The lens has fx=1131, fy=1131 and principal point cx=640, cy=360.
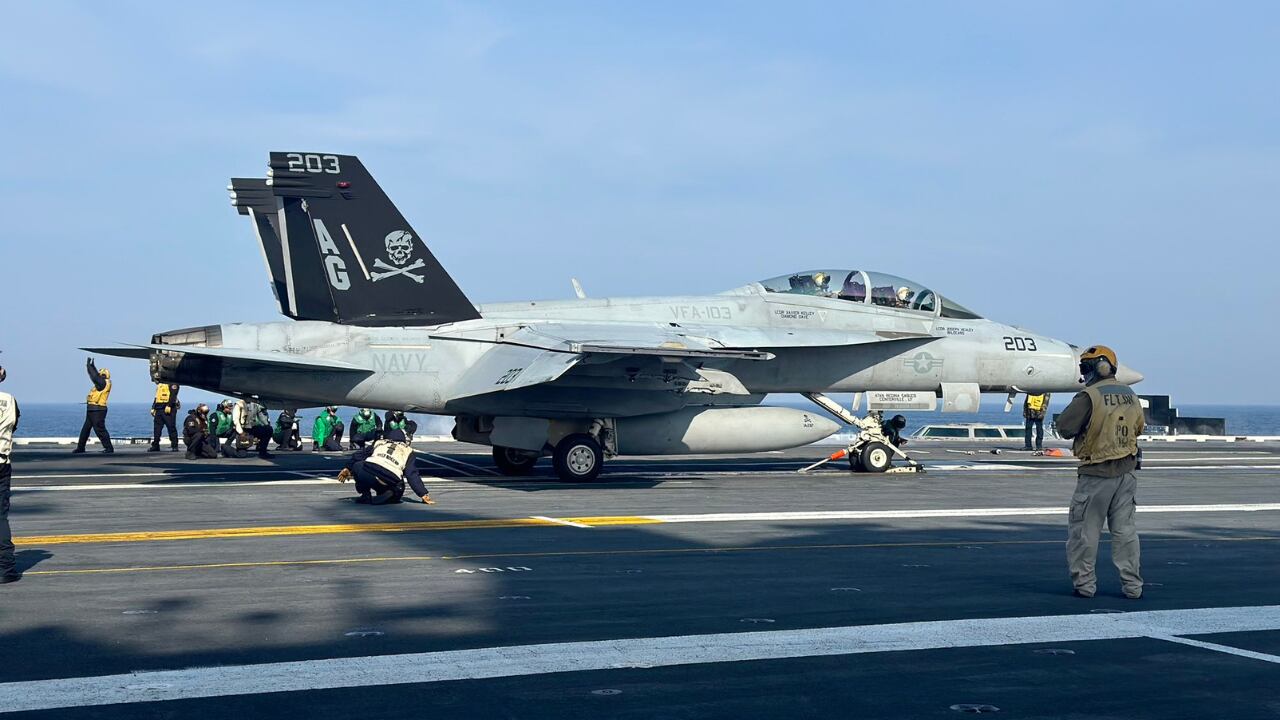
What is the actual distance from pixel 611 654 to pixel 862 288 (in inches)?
657

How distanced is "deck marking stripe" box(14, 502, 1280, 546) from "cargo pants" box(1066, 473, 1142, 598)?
602 cm

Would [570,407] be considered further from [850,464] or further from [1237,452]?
[1237,452]

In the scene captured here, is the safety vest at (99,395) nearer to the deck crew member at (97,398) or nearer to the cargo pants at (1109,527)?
the deck crew member at (97,398)

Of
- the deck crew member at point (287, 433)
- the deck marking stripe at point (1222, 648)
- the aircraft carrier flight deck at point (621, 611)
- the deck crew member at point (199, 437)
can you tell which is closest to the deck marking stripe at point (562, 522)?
the aircraft carrier flight deck at point (621, 611)

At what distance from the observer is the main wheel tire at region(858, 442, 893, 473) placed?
2409cm

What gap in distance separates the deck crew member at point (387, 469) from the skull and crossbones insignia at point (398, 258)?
14.5 ft

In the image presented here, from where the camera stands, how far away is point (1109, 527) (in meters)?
9.16

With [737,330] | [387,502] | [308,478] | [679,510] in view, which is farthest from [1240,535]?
[308,478]

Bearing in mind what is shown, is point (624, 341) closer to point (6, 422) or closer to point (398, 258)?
point (398, 258)

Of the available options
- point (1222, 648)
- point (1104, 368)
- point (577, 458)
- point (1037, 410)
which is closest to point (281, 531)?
point (577, 458)

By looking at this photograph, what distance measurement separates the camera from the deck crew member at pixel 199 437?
2819 centimetres

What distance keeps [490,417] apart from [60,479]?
8.01 metres

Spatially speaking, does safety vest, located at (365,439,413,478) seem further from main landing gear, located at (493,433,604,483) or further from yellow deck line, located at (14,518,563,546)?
main landing gear, located at (493,433,604,483)

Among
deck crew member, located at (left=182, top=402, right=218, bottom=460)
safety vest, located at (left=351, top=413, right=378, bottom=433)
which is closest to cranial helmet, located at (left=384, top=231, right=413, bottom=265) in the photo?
deck crew member, located at (left=182, top=402, right=218, bottom=460)
